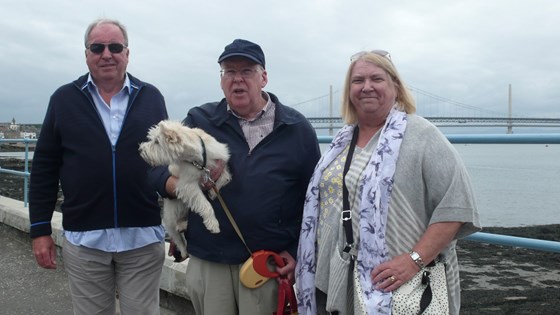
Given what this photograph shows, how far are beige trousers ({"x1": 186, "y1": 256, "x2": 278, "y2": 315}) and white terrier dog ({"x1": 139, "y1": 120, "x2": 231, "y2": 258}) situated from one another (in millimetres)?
259

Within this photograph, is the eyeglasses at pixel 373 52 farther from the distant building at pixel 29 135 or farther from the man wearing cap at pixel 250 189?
the distant building at pixel 29 135

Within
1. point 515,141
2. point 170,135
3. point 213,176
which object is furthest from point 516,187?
point 170,135

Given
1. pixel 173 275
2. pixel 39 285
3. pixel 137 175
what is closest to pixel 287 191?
pixel 137 175

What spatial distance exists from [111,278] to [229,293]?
0.87 metres

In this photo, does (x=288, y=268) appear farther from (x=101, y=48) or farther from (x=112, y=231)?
(x=101, y=48)

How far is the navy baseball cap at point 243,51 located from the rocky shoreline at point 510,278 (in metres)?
3.62

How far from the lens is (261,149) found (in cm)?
262

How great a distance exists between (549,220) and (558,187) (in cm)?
314

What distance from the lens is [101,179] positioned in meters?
2.84

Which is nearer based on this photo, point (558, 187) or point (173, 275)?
point (173, 275)

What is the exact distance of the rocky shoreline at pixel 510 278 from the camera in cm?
514

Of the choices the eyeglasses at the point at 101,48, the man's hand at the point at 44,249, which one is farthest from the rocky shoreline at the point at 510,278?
the eyeglasses at the point at 101,48

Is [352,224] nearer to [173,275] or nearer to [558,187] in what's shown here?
[173,275]

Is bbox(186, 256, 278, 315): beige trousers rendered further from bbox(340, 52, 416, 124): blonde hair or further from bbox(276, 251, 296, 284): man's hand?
bbox(340, 52, 416, 124): blonde hair
